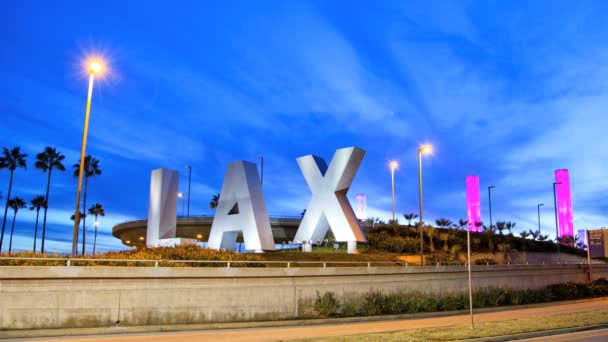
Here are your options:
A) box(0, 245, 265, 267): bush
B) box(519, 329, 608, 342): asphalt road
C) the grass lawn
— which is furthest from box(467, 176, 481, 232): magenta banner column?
box(519, 329, 608, 342): asphalt road

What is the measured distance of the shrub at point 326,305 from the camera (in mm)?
25891

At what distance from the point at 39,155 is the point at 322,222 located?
4316 cm

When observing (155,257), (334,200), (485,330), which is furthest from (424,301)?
(334,200)

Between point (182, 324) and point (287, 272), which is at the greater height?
point (287, 272)

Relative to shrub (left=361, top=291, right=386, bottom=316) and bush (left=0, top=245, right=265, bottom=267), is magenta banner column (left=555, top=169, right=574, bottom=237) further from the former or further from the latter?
→ bush (left=0, top=245, right=265, bottom=267)

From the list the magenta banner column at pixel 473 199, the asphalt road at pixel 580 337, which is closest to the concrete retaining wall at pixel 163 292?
the asphalt road at pixel 580 337

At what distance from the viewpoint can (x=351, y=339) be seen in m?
15.9

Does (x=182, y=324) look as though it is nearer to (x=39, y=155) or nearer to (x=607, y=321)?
(x=607, y=321)

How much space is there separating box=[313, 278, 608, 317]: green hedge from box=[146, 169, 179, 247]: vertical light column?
Result: 24.4m

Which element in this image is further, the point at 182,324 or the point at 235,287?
the point at 235,287

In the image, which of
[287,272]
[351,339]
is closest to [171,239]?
[287,272]

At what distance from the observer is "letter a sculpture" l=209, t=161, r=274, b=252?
1626 inches

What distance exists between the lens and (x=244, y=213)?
1656 inches

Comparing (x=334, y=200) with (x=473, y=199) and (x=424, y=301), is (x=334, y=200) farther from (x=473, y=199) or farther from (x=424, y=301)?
(x=473, y=199)
